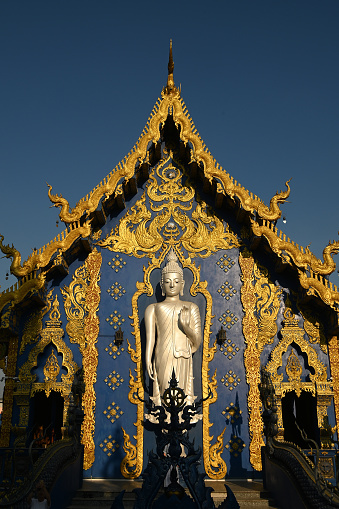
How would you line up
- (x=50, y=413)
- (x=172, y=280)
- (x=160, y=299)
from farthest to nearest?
1. (x=50, y=413)
2. (x=160, y=299)
3. (x=172, y=280)

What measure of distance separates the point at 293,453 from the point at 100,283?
5.80 meters

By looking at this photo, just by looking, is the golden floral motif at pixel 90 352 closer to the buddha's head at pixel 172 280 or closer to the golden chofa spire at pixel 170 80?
the buddha's head at pixel 172 280

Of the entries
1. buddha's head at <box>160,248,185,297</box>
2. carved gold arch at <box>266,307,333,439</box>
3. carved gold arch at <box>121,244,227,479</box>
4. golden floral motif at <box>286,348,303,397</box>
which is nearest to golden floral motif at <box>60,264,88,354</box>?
carved gold arch at <box>121,244,227,479</box>

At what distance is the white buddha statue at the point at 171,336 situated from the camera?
10.9 m

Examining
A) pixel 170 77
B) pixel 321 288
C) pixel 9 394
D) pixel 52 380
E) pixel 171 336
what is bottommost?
pixel 9 394

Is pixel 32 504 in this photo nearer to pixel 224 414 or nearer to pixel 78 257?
pixel 224 414

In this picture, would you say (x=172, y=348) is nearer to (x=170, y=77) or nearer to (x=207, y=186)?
(x=207, y=186)

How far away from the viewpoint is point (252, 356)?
11.4 meters

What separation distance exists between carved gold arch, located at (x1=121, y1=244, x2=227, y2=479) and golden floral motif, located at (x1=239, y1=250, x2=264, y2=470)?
68 centimetres

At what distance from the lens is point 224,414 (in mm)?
11078

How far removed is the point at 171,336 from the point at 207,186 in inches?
146

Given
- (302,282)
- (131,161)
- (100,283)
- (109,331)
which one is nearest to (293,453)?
(302,282)

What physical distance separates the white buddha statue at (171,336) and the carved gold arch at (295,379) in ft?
5.69

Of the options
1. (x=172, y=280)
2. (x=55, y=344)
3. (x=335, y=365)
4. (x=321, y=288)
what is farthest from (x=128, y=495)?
(x=321, y=288)
